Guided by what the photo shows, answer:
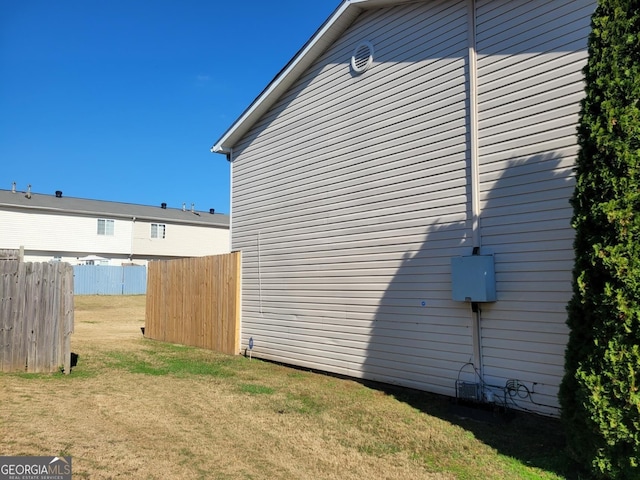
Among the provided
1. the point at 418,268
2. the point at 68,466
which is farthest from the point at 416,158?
the point at 68,466

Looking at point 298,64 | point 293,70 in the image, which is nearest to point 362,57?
point 298,64

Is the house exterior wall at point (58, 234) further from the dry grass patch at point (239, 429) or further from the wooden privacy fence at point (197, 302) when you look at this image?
the dry grass patch at point (239, 429)

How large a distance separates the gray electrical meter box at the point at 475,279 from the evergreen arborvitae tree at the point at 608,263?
1678 millimetres

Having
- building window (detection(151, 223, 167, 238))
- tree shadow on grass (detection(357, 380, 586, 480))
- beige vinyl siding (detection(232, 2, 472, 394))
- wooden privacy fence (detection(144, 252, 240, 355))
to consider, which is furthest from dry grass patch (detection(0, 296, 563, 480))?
building window (detection(151, 223, 167, 238))

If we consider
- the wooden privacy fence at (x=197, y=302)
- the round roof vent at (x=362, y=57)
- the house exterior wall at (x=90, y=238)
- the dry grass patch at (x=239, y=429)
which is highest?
the round roof vent at (x=362, y=57)

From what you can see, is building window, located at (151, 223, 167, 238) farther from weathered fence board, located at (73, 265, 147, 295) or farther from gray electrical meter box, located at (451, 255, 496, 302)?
gray electrical meter box, located at (451, 255, 496, 302)

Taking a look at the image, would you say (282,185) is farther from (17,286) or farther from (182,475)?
(182,475)

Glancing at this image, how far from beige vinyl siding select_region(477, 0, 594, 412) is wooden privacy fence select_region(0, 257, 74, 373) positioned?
631 cm

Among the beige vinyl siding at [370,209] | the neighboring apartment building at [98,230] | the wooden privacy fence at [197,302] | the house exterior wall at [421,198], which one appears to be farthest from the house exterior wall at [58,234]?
the house exterior wall at [421,198]

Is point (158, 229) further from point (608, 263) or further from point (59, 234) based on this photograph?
→ point (608, 263)

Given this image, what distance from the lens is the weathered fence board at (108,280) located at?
28359 mm

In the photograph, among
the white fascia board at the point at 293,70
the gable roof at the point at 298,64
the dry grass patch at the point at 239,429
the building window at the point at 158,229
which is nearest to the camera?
the dry grass patch at the point at 239,429

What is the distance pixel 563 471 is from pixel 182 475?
3.11 m

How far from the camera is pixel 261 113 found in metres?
9.91
